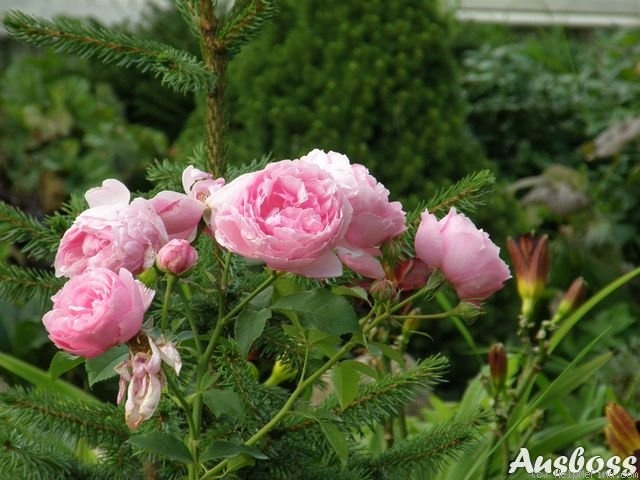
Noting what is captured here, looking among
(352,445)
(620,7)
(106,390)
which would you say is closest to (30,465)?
(352,445)

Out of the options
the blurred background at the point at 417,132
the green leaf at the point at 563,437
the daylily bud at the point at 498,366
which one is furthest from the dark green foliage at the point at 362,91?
the daylily bud at the point at 498,366

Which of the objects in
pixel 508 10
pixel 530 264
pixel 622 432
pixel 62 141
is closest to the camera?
pixel 622 432

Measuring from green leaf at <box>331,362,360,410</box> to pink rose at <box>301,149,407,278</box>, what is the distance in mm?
105

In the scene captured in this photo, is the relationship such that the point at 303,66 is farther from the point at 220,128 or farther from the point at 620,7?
the point at 620,7

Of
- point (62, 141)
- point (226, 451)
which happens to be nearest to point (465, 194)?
point (226, 451)

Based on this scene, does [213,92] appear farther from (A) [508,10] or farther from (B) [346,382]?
(A) [508,10]

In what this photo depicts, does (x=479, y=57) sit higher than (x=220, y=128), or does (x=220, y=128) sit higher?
(x=220, y=128)

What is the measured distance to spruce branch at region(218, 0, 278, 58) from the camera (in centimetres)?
123

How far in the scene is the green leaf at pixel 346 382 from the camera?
1091mm

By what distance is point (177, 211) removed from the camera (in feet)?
3.39

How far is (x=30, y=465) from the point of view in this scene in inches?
44.5

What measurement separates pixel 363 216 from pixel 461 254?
0.36 ft

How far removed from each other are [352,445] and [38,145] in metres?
3.64

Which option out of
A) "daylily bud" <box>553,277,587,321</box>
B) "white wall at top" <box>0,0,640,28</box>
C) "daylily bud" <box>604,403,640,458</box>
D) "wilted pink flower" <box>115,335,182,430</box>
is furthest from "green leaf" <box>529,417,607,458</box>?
"white wall at top" <box>0,0,640,28</box>
